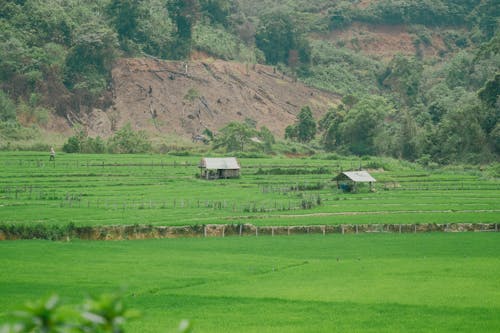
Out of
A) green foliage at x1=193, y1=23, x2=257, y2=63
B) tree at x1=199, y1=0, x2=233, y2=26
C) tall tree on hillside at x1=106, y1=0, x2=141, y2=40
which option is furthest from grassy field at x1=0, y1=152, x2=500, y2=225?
tree at x1=199, y1=0, x2=233, y2=26

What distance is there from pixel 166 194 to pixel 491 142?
3791cm

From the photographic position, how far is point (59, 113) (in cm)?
9125

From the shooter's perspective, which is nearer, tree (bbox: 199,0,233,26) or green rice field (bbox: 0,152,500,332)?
green rice field (bbox: 0,152,500,332)

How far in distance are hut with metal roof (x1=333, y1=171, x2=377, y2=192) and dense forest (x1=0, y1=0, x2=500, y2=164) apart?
83.6 ft

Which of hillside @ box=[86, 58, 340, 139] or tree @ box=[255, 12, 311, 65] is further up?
tree @ box=[255, 12, 311, 65]

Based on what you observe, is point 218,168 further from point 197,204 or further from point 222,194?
point 197,204

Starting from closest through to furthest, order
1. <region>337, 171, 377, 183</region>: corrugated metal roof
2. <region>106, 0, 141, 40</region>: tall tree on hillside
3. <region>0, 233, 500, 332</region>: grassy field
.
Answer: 1. <region>0, 233, 500, 332</region>: grassy field
2. <region>337, 171, 377, 183</region>: corrugated metal roof
3. <region>106, 0, 141, 40</region>: tall tree on hillside

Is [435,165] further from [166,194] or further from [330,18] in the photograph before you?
[330,18]

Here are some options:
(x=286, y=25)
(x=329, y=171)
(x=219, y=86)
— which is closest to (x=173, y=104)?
(x=219, y=86)

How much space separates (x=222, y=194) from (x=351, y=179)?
8.26 metres

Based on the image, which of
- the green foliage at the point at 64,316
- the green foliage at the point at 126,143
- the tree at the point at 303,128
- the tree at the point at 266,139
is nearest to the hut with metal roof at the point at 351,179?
the green foliage at the point at 126,143

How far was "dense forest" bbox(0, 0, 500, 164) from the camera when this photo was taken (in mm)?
84562

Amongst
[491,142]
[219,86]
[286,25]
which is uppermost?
[286,25]

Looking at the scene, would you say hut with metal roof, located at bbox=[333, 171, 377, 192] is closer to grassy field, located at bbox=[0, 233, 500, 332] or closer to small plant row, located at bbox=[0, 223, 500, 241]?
small plant row, located at bbox=[0, 223, 500, 241]
